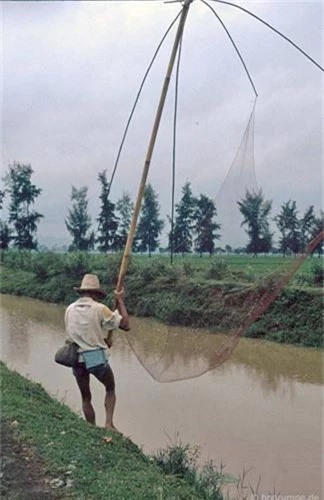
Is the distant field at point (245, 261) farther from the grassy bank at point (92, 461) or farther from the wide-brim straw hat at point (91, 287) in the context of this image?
the grassy bank at point (92, 461)

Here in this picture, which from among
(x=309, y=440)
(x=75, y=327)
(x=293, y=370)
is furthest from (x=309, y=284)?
(x=75, y=327)

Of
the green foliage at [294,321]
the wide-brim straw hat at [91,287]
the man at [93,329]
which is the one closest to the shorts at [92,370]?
the man at [93,329]

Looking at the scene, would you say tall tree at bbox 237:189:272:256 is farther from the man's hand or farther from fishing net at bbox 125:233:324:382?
the man's hand

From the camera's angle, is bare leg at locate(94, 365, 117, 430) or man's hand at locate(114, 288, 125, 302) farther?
bare leg at locate(94, 365, 117, 430)

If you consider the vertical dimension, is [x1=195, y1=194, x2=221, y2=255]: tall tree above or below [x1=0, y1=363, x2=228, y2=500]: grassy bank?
above

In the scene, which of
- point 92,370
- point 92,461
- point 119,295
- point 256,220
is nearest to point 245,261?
point 256,220

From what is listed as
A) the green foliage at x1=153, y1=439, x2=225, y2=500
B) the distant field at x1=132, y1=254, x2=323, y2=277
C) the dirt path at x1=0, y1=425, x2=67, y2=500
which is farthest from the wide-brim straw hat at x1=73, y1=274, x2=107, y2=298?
the green foliage at x1=153, y1=439, x2=225, y2=500
